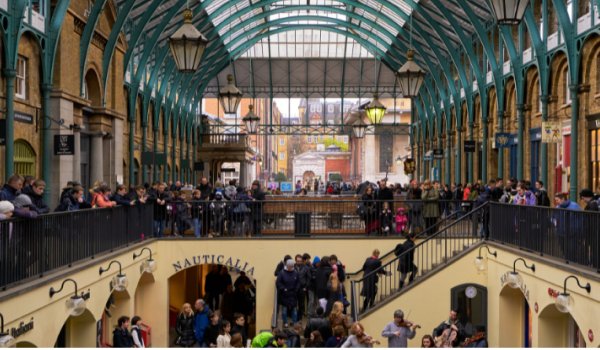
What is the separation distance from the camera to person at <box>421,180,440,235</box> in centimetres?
1741

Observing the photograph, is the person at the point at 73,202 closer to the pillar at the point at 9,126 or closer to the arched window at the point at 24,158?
the pillar at the point at 9,126

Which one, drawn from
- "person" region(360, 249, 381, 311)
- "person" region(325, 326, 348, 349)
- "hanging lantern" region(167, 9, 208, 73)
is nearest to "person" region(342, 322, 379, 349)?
"person" region(325, 326, 348, 349)

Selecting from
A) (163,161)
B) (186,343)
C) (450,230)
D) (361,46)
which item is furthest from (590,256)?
(361,46)

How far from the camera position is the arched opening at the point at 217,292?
58.3ft

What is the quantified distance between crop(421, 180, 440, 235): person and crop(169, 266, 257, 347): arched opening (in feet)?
Result: 16.7

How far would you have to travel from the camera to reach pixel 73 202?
39.5 ft

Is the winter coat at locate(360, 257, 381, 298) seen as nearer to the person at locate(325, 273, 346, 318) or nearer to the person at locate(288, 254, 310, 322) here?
the person at locate(325, 273, 346, 318)

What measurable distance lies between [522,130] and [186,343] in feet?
48.2

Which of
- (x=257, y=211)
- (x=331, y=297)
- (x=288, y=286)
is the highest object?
(x=257, y=211)

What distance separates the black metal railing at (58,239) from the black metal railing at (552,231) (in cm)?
834

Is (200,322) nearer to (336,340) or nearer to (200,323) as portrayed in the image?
(200,323)

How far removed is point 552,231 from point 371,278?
526 cm

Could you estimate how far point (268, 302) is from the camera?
17.4 meters

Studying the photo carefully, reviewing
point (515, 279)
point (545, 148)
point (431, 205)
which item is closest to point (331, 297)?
point (515, 279)
